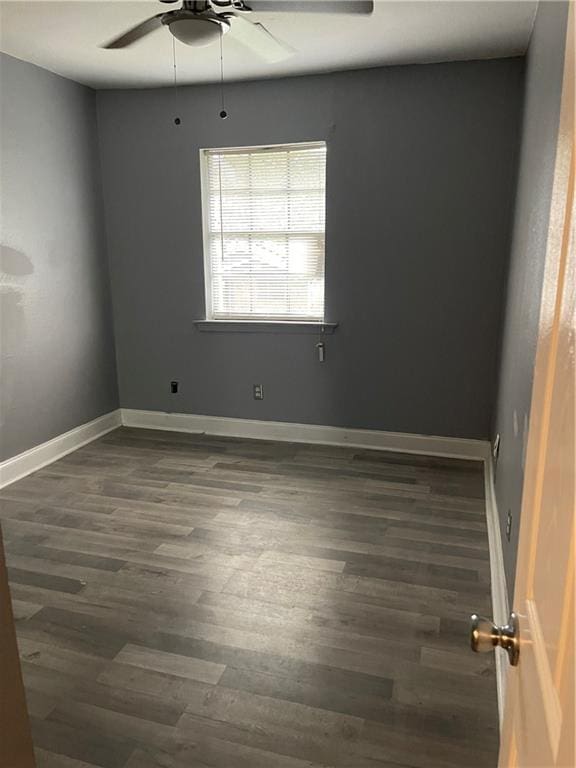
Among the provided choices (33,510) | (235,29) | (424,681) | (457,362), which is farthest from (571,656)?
(457,362)

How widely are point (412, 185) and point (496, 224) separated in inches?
23.7

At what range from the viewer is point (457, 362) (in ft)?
12.7

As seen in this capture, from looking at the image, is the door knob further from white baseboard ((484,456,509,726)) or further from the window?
the window

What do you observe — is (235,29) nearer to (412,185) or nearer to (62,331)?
(412,185)

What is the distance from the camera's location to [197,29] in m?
2.22

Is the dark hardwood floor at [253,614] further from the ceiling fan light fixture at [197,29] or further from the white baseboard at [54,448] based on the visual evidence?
the ceiling fan light fixture at [197,29]

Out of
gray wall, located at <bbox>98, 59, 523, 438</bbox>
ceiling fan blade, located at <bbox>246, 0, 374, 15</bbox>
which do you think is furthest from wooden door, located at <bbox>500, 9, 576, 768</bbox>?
gray wall, located at <bbox>98, 59, 523, 438</bbox>

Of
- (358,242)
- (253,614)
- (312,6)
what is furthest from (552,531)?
(358,242)

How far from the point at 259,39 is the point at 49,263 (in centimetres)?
207

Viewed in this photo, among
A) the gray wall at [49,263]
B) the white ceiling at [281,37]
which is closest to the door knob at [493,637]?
the white ceiling at [281,37]

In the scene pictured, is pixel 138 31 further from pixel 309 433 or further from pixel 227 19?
pixel 309 433

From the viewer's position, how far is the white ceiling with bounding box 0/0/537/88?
2.69 meters

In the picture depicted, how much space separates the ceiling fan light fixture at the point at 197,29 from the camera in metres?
2.19

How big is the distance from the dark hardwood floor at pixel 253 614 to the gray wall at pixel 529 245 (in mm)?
429
